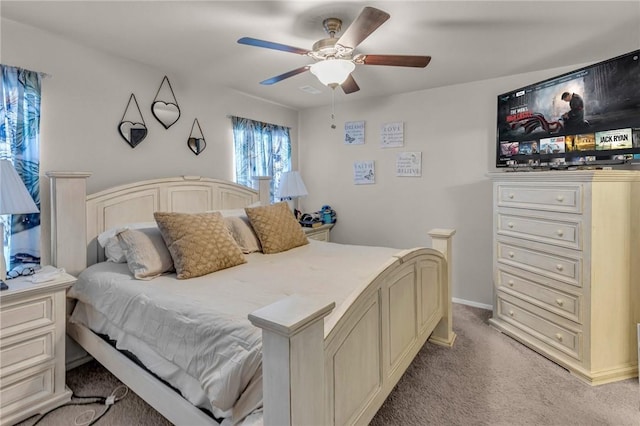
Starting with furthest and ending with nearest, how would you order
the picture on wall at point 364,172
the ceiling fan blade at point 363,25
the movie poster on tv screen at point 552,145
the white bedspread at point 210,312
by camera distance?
1. the picture on wall at point 364,172
2. the movie poster on tv screen at point 552,145
3. the ceiling fan blade at point 363,25
4. the white bedspread at point 210,312

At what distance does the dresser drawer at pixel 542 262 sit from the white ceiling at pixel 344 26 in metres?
1.53

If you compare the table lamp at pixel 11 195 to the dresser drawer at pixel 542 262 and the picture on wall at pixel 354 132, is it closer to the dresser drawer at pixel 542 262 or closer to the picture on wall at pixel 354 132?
the picture on wall at pixel 354 132

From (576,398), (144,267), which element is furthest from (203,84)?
(576,398)

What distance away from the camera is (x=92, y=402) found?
74.0 inches

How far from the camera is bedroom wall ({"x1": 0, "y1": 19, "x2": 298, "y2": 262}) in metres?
2.14

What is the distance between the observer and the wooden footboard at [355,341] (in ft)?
2.72

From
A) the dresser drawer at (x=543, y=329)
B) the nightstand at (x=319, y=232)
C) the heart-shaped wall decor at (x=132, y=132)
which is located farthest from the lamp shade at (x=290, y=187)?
the dresser drawer at (x=543, y=329)

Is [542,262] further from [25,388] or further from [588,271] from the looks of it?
[25,388]

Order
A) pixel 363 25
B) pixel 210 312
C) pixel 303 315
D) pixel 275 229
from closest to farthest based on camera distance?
pixel 303 315, pixel 210 312, pixel 363 25, pixel 275 229

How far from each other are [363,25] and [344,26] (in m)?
0.52

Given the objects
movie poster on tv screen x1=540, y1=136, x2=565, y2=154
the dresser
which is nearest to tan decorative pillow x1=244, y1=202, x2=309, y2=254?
the dresser

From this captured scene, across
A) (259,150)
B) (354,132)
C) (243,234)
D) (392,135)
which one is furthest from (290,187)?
(392,135)

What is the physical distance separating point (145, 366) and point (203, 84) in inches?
101

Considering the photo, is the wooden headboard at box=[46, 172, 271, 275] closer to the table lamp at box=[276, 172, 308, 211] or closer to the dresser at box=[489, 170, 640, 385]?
the table lamp at box=[276, 172, 308, 211]
